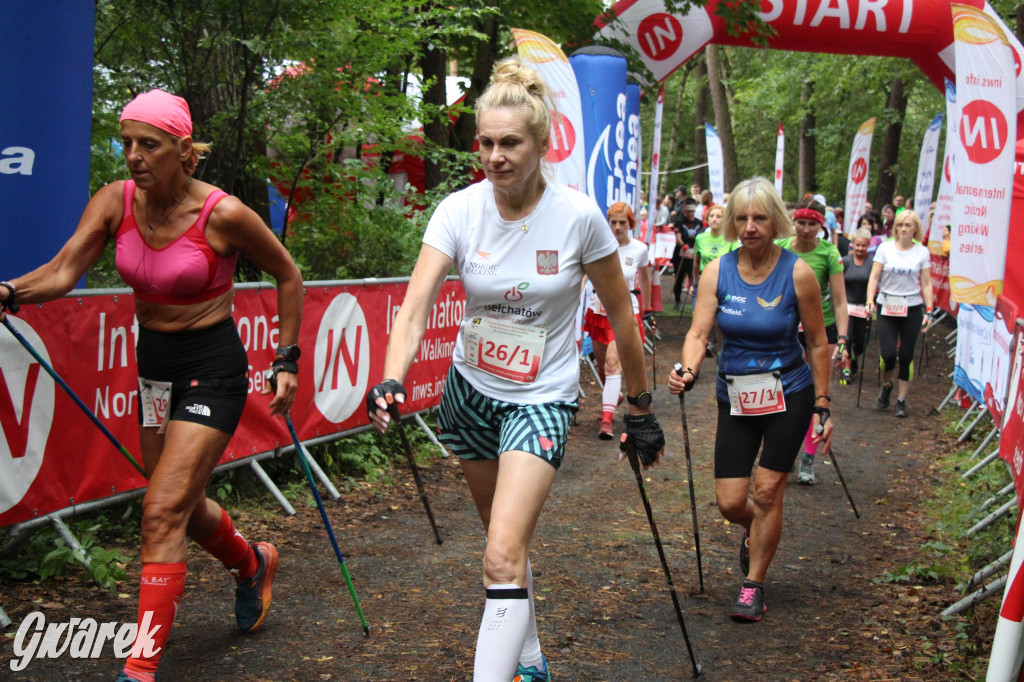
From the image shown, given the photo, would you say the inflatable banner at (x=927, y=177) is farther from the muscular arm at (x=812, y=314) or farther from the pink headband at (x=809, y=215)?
the muscular arm at (x=812, y=314)

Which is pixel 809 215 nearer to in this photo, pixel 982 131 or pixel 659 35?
pixel 982 131

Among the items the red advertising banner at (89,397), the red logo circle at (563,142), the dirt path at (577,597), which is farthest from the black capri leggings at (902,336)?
the red advertising banner at (89,397)

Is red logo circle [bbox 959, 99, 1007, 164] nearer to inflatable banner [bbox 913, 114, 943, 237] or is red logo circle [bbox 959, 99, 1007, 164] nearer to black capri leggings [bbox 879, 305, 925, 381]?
black capri leggings [bbox 879, 305, 925, 381]

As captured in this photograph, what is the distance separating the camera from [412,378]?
855cm

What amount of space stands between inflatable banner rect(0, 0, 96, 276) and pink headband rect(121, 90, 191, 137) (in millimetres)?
1437

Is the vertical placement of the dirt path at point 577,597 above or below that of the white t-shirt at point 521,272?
below

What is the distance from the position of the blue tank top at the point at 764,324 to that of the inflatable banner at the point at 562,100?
483cm

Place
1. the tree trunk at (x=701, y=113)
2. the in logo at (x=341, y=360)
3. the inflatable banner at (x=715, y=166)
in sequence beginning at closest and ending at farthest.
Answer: the in logo at (x=341, y=360) → the inflatable banner at (x=715, y=166) → the tree trunk at (x=701, y=113)

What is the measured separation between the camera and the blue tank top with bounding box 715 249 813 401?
17.2 ft

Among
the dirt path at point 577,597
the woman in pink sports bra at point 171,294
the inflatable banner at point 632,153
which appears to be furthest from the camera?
the inflatable banner at point 632,153

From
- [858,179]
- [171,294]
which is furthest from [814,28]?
[171,294]

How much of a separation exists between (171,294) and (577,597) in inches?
107

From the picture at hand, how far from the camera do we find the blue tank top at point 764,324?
5.23 m

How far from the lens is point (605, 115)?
11.4 metres
